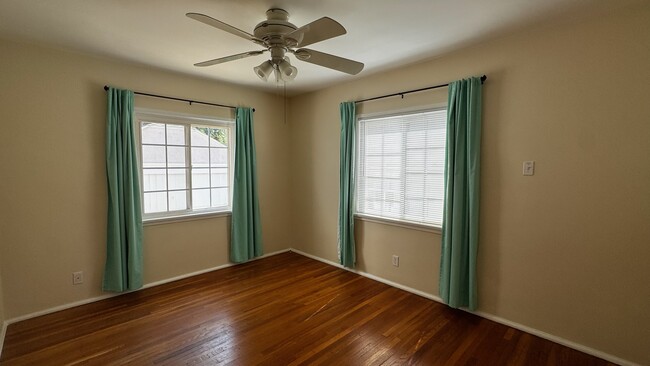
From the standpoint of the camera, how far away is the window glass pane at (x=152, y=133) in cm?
327

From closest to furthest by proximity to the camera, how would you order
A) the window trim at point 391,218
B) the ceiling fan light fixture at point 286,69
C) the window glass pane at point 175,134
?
1. the ceiling fan light fixture at point 286,69
2. the window trim at point 391,218
3. the window glass pane at point 175,134

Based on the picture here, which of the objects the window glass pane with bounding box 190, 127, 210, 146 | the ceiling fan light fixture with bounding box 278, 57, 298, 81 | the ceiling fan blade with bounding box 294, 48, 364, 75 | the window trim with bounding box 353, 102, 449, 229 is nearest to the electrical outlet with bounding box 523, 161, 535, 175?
the window trim with bounding box 353, 102, 449, 229

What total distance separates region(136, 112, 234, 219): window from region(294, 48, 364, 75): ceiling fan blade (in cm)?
218

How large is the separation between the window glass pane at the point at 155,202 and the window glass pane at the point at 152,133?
23.9 inches

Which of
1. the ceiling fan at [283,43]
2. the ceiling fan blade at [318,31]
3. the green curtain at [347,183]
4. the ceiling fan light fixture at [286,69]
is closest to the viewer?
the ceiling fan blade at [318,31]

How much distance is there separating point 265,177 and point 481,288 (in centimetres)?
303

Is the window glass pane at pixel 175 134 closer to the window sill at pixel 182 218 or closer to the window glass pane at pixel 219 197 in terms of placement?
the window glass pane at pixel 219 197

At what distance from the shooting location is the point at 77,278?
2.82 meters

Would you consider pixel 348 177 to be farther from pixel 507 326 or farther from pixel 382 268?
pixel 507 326

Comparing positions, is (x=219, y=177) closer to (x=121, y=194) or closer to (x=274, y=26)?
(x=121, y=194)

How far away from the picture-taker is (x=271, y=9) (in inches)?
75.4

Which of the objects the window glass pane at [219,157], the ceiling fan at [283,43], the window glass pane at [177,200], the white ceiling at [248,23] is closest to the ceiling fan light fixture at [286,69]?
the ceiling fan at [283,43]

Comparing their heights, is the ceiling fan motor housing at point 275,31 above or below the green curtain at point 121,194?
above

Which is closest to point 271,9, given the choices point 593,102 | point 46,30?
point 46,30
